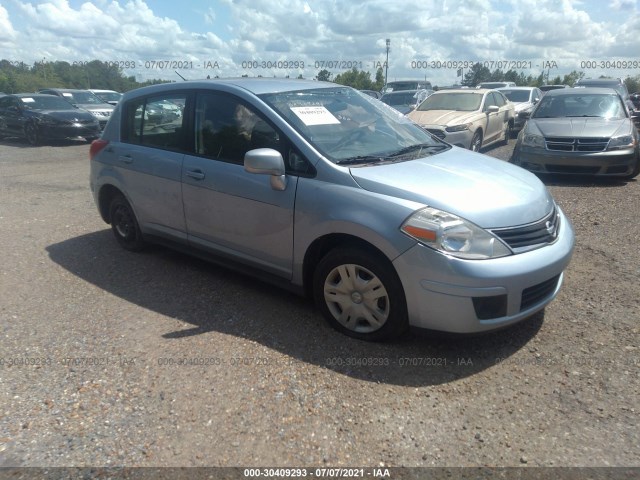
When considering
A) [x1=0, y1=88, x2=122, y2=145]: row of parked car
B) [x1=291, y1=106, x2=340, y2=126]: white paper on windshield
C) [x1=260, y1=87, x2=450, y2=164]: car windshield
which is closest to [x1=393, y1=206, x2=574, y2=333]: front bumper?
[x1=260, y1=87, x2=450, y2=164]: car windshield

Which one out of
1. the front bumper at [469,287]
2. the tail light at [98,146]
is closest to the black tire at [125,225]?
the tail light at [98,146]

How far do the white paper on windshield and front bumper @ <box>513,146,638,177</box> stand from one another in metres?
5.48

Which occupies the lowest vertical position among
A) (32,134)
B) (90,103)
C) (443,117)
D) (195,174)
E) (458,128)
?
(32,134)

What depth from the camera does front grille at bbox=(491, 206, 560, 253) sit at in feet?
10.3

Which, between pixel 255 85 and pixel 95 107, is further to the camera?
pixel 95 107

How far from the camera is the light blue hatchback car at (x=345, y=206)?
3066 mm

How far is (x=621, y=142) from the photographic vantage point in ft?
26.0

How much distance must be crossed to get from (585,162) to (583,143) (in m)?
0.33

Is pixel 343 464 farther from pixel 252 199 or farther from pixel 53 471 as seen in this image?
pixel 252 199

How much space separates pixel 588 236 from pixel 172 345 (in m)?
4.45

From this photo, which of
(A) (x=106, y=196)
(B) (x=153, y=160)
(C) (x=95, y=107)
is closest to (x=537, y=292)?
(B) (x=153, y=160)

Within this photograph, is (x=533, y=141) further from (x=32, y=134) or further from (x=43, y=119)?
(x=32, y=134)

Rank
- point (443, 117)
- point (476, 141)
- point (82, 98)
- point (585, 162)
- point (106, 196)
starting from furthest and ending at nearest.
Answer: point (82, 98) → point (476, 141) → point (443, 117) → point (585, 162) → point (106, 196)

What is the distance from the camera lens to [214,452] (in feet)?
8.20
